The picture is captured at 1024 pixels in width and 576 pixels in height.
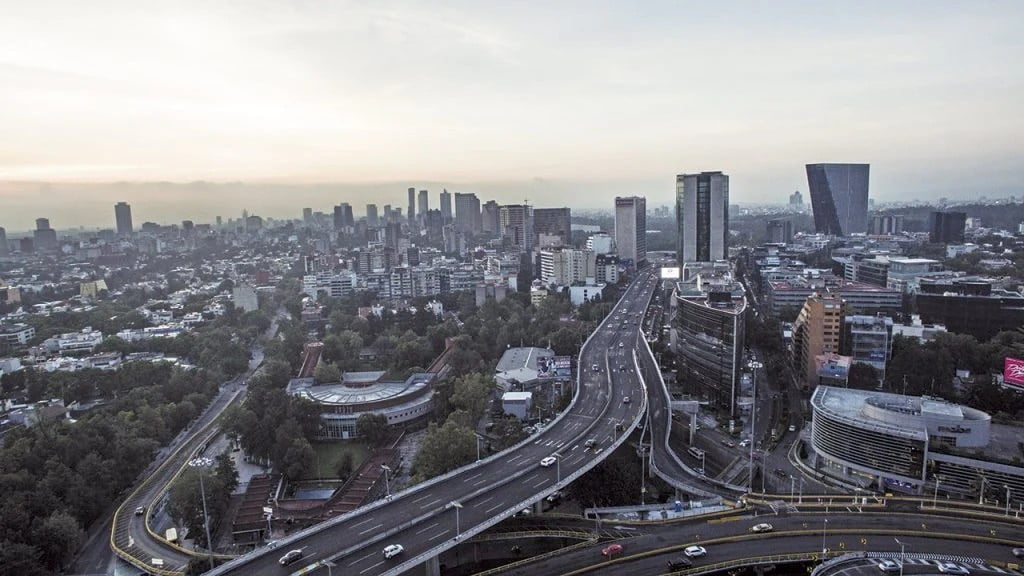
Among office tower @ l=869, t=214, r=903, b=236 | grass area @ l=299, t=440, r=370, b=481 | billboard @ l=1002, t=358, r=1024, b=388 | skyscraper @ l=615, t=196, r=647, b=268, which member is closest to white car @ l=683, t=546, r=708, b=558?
grass area @ l=299, t=440, r=370, b=481

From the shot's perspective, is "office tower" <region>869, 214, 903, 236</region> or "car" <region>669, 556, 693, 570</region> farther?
"office tower" <region>869, 214, 903, 236</region>

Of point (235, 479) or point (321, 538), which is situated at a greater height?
point (321, 538)

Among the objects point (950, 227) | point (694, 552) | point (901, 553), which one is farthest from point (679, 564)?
point (950, 227)

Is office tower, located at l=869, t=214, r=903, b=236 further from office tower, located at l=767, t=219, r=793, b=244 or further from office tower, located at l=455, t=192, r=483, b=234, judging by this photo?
office tower, located at l=455, t=192, r=483, b=234

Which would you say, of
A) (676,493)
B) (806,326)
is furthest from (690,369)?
(676,493)

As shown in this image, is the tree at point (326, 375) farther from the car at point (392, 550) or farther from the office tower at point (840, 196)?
the office tower at point (840, 196)

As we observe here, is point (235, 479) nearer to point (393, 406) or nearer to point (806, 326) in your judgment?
point (393, 406)

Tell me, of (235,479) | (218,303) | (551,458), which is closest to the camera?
(551,458)

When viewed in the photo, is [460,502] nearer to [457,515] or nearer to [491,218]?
[457,515]
